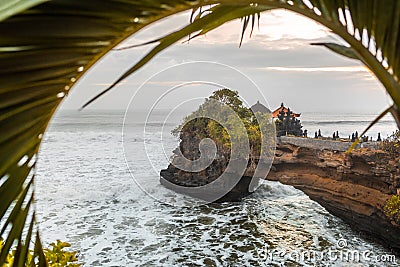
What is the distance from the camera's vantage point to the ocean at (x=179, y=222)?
320 centimetres

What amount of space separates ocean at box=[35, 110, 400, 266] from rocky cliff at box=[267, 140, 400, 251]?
0.17 metres

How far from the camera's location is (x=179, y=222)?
4055 mm

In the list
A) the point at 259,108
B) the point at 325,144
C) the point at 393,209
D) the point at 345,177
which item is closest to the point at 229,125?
the point at 259,108

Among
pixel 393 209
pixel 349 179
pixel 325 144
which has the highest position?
pixel 325 144

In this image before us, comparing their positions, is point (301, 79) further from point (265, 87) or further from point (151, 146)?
point (151, 146)

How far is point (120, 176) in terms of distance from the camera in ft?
21.1

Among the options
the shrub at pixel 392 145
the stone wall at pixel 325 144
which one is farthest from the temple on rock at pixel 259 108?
the shrub at pixel 392 145

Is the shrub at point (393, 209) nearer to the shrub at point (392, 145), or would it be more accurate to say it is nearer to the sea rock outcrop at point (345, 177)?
the sea rock outcrop at point (345, 177)

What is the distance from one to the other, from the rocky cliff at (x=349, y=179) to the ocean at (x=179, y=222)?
0.55ft

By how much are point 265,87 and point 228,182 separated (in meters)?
1.83

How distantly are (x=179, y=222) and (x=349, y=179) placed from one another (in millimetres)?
1761

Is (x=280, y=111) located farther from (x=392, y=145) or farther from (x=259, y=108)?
(x=392, y=145)

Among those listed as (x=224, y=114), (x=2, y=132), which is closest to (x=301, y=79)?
(x=224, y=114)

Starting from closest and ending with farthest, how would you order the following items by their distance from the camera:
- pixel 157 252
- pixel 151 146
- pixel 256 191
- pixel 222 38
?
pixel 157 252 < pixel 256 191 < pixel 222 38 < pixel 151 146
